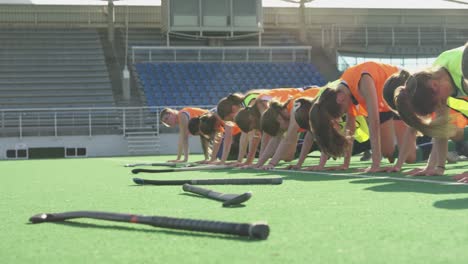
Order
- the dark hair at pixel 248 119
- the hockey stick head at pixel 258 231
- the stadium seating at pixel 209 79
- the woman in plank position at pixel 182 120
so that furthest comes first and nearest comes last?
the stadium seating at pixel 209 79
the woman in plank position at pixel 182 120
the dark hair at pixel 248 119
the hockey stick head at pixel 258 231

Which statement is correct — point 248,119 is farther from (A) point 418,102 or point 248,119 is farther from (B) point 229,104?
(A) point 418,102

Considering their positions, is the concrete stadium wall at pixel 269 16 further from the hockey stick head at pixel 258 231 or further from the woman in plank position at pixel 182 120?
the hockey stick head at pixel 258 231

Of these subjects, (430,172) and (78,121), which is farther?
(78,121)

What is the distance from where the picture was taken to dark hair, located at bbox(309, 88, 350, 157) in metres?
5.07

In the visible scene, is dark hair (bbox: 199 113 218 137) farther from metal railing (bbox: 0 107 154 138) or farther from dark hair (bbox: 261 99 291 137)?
metal railing (bbox: 0 107 154 138)

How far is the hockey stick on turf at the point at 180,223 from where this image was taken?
2.14 metres

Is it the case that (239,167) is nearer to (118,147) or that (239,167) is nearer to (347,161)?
(347,161)

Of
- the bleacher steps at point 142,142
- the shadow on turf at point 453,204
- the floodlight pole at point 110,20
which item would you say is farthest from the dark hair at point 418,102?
the floodlight pole at point 110,20

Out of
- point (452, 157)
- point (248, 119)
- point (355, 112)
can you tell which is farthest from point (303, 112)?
point (452, 157)

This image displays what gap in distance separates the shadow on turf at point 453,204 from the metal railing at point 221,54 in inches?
1012

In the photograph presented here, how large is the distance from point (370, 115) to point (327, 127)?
1.02m

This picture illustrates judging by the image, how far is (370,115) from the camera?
19.6 feet

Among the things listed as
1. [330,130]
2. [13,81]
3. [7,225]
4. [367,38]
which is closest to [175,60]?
[13,81]

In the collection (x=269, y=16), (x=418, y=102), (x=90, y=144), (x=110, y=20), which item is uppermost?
(x=269, y=16)
